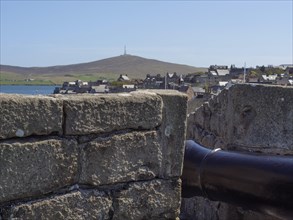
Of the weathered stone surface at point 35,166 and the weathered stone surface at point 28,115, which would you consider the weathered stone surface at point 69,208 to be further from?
the weathered stone surface at point 28,115

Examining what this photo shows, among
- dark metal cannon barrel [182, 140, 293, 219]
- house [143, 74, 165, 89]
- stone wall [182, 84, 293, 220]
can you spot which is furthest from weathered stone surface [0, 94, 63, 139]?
house [143, 74, 165, 89]

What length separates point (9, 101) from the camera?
2.27 metres

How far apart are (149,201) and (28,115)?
33.0 inches

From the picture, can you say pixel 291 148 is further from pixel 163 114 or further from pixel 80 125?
pixel 80 125

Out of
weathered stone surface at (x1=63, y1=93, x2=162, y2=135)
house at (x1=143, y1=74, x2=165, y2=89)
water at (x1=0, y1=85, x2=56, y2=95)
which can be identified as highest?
weathered stone surface at (x1=63, y1=93, x2=162, y2=135)

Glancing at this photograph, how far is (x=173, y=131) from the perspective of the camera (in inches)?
113

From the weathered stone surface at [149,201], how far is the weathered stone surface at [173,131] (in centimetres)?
8

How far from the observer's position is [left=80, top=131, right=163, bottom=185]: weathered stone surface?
8.48ft

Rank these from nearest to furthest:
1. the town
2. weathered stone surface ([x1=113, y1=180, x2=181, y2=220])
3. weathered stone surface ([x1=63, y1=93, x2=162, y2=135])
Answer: weathered stone surface ([x1=63, y1=93, x2=162, y2=135]) < weathered stone surface ([x1=113, y1=180, x2=181, y2=220]) < the town

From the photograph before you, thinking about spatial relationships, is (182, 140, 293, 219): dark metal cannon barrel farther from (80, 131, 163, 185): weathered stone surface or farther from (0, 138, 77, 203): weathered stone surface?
(0, 138, 77, 203): weathered stone surface

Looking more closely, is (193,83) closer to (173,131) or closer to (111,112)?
(173,131)

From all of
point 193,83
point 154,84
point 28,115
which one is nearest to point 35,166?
point 28,115

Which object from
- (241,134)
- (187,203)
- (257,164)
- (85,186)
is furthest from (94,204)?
(187,203)

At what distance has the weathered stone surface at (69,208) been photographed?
238 centimetres
